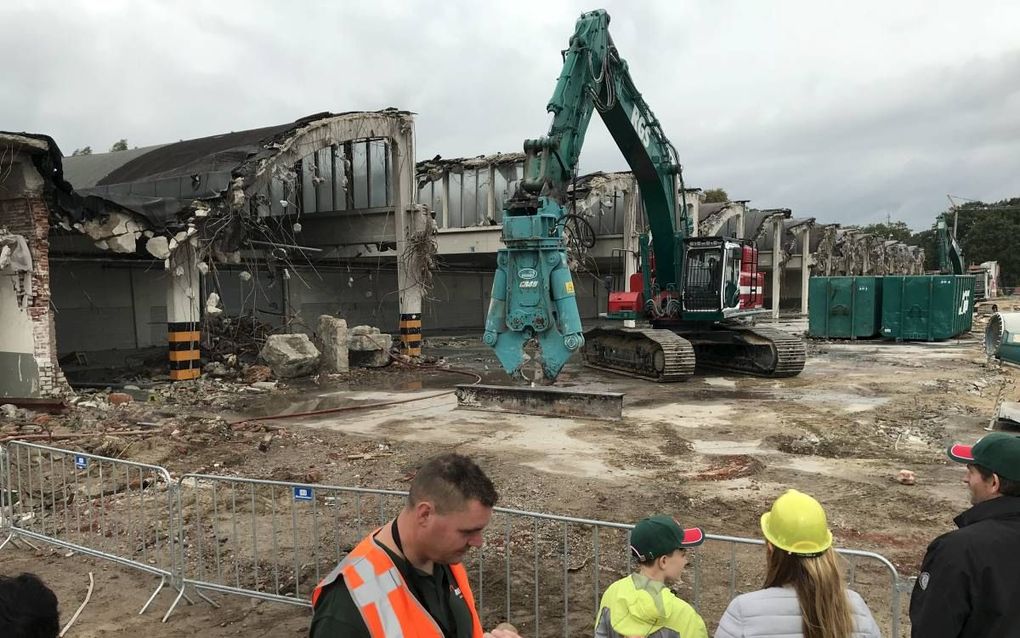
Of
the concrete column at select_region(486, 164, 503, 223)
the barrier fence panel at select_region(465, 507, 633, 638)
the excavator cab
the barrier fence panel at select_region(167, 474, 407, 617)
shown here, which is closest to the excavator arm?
the excavator cab

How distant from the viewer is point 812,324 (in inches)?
1059

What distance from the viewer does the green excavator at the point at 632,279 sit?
37.7ft

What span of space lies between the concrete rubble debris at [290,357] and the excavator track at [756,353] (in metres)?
9.24

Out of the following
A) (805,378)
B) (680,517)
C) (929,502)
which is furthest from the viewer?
(805,378)

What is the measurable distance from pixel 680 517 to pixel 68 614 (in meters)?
5.01

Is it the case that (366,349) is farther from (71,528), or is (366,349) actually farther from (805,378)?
(71,528)

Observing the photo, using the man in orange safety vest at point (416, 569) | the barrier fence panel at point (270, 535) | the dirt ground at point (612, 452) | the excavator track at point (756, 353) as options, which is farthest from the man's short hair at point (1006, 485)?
the excavator track at point (756, 353)

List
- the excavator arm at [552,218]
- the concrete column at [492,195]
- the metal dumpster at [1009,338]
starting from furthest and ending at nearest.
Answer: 1. the concrete column at [492,195]
2. the excavator arm at [552,218]
3. the metal dumpster at [1009,338]

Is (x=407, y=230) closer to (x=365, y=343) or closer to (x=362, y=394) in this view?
(x=365, y=343)

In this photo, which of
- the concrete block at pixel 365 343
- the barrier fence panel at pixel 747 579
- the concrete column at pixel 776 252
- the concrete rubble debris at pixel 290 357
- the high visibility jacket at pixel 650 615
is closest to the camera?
the high visibility jacket at pixel 650 615

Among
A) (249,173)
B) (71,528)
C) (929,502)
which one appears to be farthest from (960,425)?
(249,173)

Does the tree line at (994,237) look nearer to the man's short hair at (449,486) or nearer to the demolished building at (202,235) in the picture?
the demolished building at (202,235)

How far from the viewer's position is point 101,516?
21.5ft

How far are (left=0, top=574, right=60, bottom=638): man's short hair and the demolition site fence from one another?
2.73 meters
